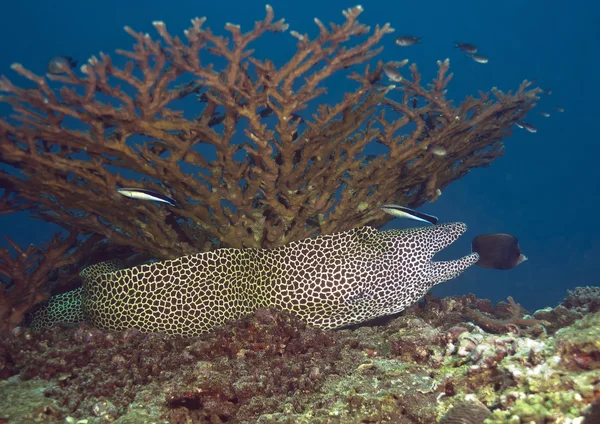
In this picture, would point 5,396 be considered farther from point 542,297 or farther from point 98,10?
point 98,10

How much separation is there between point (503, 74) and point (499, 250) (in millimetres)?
102388

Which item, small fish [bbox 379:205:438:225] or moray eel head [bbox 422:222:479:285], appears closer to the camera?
small fish [bbox 379:205:438:225]

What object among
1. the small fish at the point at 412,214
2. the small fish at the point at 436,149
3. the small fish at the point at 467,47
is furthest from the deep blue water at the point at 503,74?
the small fish at the point at 412,214

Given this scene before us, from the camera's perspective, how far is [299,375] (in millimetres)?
3482

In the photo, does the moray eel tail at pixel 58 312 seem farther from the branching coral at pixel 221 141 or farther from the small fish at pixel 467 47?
the small fish at pixel 467 47

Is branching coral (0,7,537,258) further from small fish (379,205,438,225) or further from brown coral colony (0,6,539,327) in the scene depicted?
small fish (379,205,438,225)

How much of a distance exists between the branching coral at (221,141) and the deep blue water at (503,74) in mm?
39067

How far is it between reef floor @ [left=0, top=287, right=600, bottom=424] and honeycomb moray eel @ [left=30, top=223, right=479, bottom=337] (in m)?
0.50

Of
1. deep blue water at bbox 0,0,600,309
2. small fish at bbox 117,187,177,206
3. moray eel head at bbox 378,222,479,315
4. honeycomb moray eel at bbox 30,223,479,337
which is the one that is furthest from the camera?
deep blue water at bbox 0,0,600,309

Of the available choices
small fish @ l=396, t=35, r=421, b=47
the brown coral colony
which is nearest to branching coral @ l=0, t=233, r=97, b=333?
the brown coral colony

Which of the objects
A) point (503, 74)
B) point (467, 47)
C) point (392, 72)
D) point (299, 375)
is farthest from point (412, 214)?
point (503, 74)

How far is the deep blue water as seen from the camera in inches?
2154

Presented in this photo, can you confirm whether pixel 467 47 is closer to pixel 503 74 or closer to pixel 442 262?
pixel 442 262

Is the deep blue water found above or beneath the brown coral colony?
above
